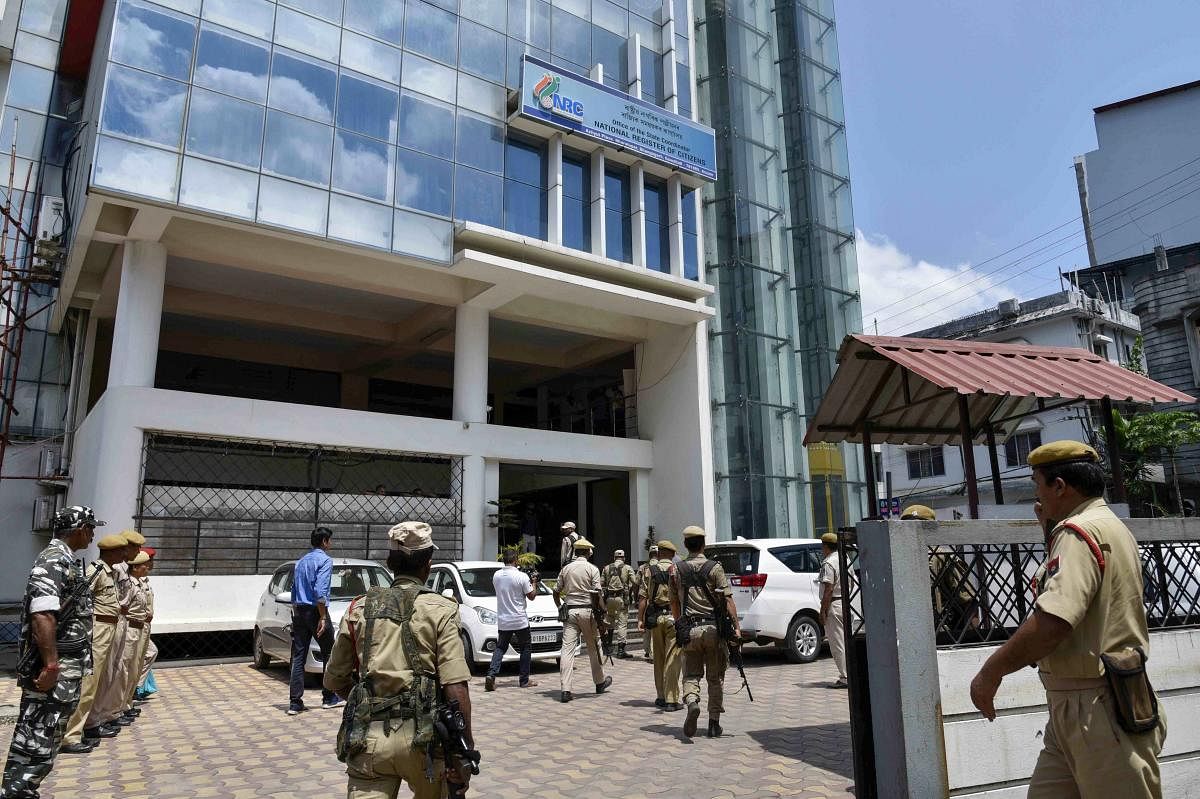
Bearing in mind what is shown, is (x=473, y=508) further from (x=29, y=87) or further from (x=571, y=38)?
(x=29, y=87)

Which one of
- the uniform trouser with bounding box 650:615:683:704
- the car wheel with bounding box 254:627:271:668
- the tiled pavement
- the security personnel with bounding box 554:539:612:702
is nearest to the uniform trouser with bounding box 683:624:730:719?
the tiled pavement

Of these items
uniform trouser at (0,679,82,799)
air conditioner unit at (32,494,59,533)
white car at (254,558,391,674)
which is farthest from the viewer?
air conditioner unit at (32,494,59,533)

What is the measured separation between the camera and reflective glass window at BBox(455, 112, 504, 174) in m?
17.2

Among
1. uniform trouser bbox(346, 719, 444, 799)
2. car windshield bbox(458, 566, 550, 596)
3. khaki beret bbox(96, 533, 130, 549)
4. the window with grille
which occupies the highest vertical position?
the window with grille

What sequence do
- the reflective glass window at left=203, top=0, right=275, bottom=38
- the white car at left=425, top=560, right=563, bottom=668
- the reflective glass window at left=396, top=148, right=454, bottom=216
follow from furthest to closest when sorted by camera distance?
the reflective glass window at left=396, top=148, right=454, bottom=216 → the reflective glass window at left=203, top=0, right=275, bottom=38 → the white car at left=425, top=560, right=563, bottom=668

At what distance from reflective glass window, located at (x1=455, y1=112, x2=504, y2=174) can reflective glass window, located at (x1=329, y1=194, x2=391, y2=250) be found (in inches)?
93.0

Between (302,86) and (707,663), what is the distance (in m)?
13.8

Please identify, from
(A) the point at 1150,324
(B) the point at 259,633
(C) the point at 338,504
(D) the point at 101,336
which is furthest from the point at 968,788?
(A) the point at 1150,324

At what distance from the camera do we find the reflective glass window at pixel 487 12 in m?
18.0

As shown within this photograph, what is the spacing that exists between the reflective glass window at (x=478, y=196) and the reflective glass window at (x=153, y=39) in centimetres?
542

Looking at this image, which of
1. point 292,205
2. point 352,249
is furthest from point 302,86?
point 352,249

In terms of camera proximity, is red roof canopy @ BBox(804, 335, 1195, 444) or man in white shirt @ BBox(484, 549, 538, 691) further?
man in white shirt @ BBox(484, 549, 538, 691)

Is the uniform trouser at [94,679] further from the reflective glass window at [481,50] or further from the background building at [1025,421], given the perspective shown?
the background building at [1025,421]

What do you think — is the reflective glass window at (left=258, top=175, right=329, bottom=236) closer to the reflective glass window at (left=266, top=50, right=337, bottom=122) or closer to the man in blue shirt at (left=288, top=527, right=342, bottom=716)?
the reflective glass window at (left=266, top=50, right=337, bottom=122)
